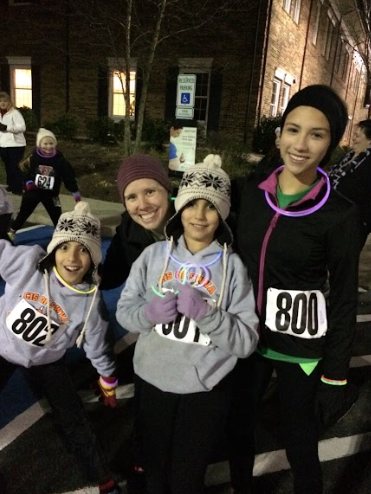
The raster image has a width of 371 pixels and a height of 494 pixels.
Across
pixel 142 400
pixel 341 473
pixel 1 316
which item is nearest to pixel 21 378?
pixel 1 316

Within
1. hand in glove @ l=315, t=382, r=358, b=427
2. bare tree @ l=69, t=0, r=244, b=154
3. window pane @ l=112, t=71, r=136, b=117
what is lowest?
hand in glove @ l=315, t=382, r=358, b=427

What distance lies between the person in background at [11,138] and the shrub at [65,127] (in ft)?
23.2

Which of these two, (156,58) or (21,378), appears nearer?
(21,378)

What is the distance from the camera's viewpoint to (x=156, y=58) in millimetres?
15602

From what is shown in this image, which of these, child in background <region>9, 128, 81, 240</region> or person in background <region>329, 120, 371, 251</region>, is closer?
person in background <region>329, 120, 371, 251</region>

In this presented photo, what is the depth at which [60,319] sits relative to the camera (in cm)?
229

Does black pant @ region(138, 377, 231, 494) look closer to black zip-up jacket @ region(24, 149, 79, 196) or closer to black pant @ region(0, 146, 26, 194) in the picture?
black zip-up jacket @ region(24, 149, 79, 196)

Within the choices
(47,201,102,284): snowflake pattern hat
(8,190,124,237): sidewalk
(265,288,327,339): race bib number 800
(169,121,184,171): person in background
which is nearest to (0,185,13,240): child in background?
(47,201,102,284): snowflake pattern hat

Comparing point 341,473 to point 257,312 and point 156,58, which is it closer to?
point 257,312

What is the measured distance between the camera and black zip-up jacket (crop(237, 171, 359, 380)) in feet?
5.62

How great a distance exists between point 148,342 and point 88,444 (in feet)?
2.62

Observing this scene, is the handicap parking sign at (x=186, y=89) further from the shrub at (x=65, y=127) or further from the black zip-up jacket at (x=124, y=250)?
the shrub at (x=65, y=127)

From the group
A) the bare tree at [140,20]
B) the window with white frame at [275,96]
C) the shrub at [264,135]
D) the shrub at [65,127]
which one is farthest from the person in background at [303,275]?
the window with white frame at [275,96]

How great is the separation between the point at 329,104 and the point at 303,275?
0.71 meters
